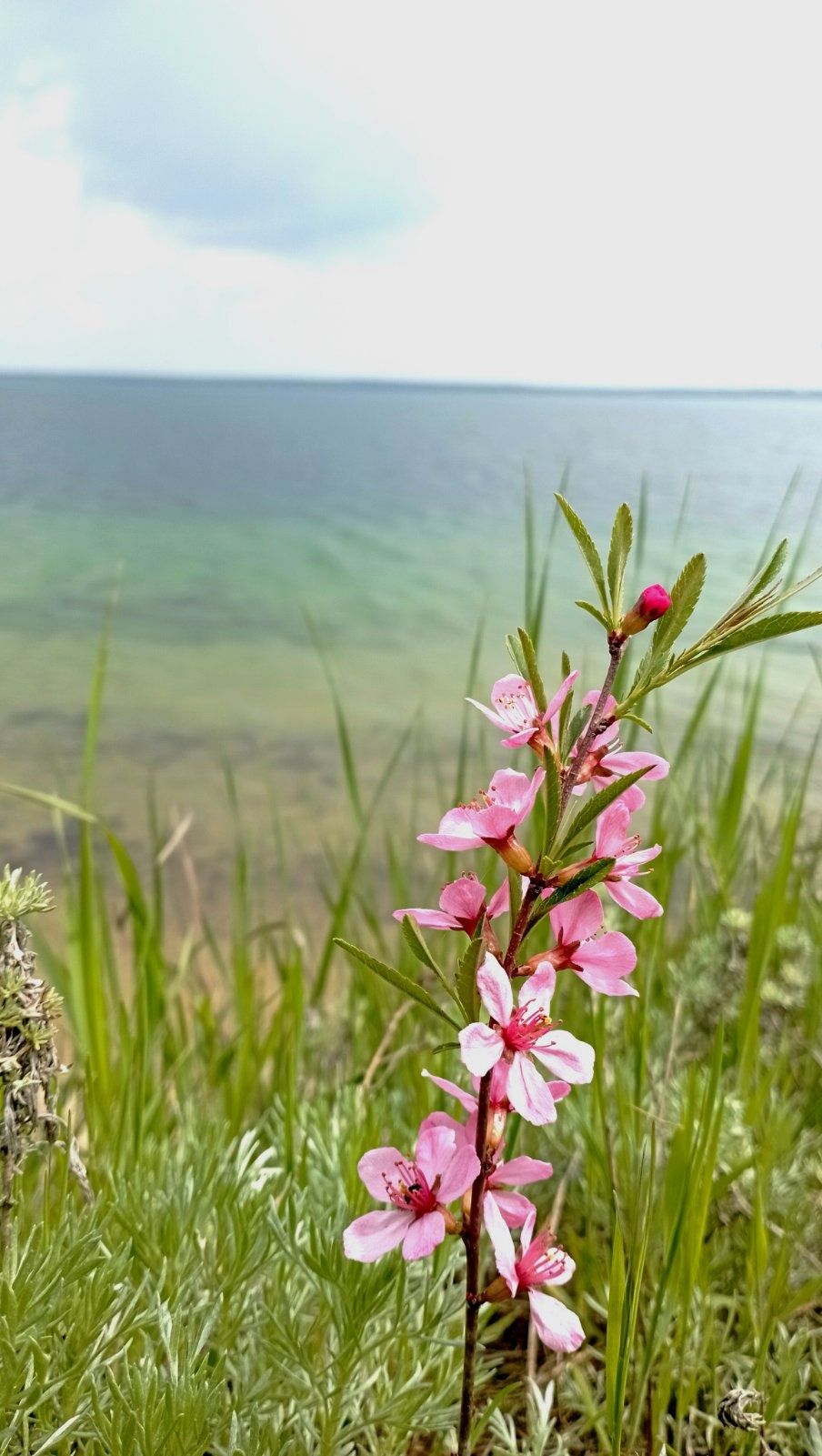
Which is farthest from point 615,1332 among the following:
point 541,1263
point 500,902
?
point 500,902

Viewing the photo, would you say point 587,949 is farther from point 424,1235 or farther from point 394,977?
point 424,1235

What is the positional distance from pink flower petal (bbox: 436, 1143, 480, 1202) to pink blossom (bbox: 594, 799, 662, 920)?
0.93ft

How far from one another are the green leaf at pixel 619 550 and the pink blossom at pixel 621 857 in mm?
203

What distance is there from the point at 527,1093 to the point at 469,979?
0.12 metres

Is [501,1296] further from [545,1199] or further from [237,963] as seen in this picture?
[237,963]

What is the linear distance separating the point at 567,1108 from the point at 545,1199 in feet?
0.56

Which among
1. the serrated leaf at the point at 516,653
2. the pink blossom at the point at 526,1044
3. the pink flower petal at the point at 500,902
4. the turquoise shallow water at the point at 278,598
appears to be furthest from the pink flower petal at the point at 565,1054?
the turquoise shallow water at the point at 278,598

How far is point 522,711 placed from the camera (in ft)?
3.48

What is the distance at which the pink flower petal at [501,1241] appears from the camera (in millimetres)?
Answer: 946

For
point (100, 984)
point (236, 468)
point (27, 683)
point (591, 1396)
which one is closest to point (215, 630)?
point (27, 683)

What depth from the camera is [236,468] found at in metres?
36.1

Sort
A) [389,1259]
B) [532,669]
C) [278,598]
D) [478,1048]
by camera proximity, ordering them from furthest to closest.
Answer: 1. [278,598]
2. [389,1259]
3. [532,669]
4. [478,1048]

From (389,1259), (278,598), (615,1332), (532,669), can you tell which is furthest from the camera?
(278,598)

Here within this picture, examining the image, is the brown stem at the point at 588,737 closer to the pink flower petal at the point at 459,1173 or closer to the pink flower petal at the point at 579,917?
the pink flower petal at the point at 579,917
